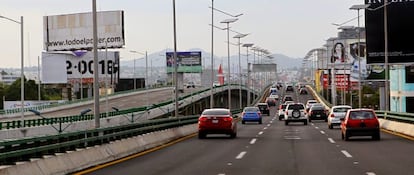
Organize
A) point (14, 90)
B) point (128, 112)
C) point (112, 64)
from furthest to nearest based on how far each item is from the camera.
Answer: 1. point (14, 90)
2. point (112, 64)
3. point (128, 112)

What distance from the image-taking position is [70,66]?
105125 millimetres

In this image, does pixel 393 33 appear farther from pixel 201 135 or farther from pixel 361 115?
pixel 361 115

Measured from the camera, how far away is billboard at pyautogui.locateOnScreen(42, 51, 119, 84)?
105 m

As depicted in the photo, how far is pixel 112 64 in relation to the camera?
347 ft

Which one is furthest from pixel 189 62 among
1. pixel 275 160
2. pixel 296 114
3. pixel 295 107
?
pixel 275 160

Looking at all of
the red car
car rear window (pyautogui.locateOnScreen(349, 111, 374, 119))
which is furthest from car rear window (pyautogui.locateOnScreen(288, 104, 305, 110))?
car rear window (pyautogui.locateOnScreen(349, 111, 374, 119))

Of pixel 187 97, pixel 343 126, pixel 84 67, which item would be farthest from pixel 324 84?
pixel 343 126

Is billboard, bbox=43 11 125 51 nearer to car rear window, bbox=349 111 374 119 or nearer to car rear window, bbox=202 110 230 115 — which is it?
car rear window, bbox=202 110 230 115

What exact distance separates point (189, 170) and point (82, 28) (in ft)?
259

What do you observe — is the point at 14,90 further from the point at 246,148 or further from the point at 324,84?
the point at 246,148

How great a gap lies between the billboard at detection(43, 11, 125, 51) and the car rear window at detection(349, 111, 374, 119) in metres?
61.0

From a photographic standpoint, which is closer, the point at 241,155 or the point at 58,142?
the point at 58,142

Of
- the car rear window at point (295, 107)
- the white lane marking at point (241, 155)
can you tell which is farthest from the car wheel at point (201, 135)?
the car rear window at point (295, 107)

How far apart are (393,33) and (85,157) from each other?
4115cm
